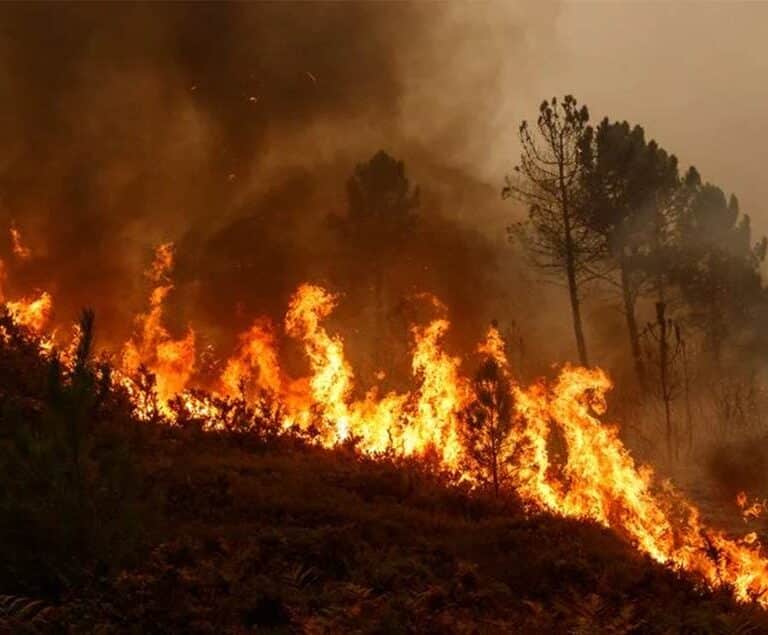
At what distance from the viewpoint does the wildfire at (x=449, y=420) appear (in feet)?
43.1

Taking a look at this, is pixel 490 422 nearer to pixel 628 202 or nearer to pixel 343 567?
pixel 343 567

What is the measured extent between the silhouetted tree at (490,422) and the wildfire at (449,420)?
24 cm

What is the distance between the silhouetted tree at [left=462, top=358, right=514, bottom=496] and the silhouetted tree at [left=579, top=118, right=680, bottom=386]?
1343cm

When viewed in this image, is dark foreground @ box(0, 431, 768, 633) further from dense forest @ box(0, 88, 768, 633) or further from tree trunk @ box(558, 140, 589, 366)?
tree trunk @ box(558, 140, 589, 366)

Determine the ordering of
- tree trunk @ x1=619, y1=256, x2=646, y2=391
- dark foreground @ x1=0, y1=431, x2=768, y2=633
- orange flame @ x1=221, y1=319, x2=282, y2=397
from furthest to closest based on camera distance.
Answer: tree trunk @ x1=619, y1=256, x2=646, y2=391 → orange flame @ x1=221, y1=319, x2=282, y2=397 → dark foreground @ x1=0, y1=431, x2=768, y2=633

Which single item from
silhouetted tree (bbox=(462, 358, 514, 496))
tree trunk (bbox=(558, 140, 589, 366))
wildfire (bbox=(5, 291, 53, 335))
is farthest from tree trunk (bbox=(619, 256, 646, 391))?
wildfire (bbox=(5, 291, 53, 335))

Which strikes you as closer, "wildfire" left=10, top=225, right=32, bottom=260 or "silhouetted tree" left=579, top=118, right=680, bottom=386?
"wildfire" left=10, top=225, right=32, bottom=260

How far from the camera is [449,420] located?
16781mm

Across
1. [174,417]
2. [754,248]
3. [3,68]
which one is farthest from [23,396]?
[754,248]

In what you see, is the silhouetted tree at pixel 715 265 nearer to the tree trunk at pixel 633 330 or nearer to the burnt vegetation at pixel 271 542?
the tree trunk at pixel 633 330

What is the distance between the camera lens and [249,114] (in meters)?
27.8

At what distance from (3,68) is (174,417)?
15639 millimetres

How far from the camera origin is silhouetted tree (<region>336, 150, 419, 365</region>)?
29016 mm

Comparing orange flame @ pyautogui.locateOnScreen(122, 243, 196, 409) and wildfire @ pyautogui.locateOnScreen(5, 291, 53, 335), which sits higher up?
wildfire @ pyautogui.locateOnScreen(5, 291, 53, 335)
